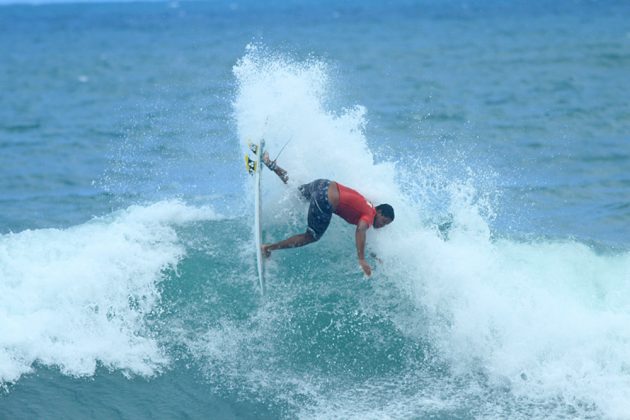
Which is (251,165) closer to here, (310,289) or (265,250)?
(265,250)

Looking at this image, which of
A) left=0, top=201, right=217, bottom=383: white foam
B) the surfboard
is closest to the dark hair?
the surfboard

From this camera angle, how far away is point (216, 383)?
8633mm

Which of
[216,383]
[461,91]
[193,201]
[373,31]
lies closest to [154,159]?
[193,201]

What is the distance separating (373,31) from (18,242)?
51.2m

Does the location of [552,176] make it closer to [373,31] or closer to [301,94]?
[301,94]

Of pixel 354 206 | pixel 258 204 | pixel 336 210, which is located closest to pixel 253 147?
pixel 258 204

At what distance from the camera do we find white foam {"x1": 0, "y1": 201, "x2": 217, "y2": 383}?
344 inches

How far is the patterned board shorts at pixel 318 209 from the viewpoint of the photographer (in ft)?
30.1

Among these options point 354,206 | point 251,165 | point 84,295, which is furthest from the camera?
point 251,165

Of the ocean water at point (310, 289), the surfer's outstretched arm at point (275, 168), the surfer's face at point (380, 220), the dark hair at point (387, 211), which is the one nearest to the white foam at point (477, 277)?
the ocean water at point (310, 289)

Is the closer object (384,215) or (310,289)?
(384,215)

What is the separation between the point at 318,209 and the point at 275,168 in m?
0.89

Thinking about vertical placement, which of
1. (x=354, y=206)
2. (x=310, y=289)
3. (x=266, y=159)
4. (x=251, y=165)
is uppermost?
(x=266, y=159)

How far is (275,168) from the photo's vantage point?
9.73 m
